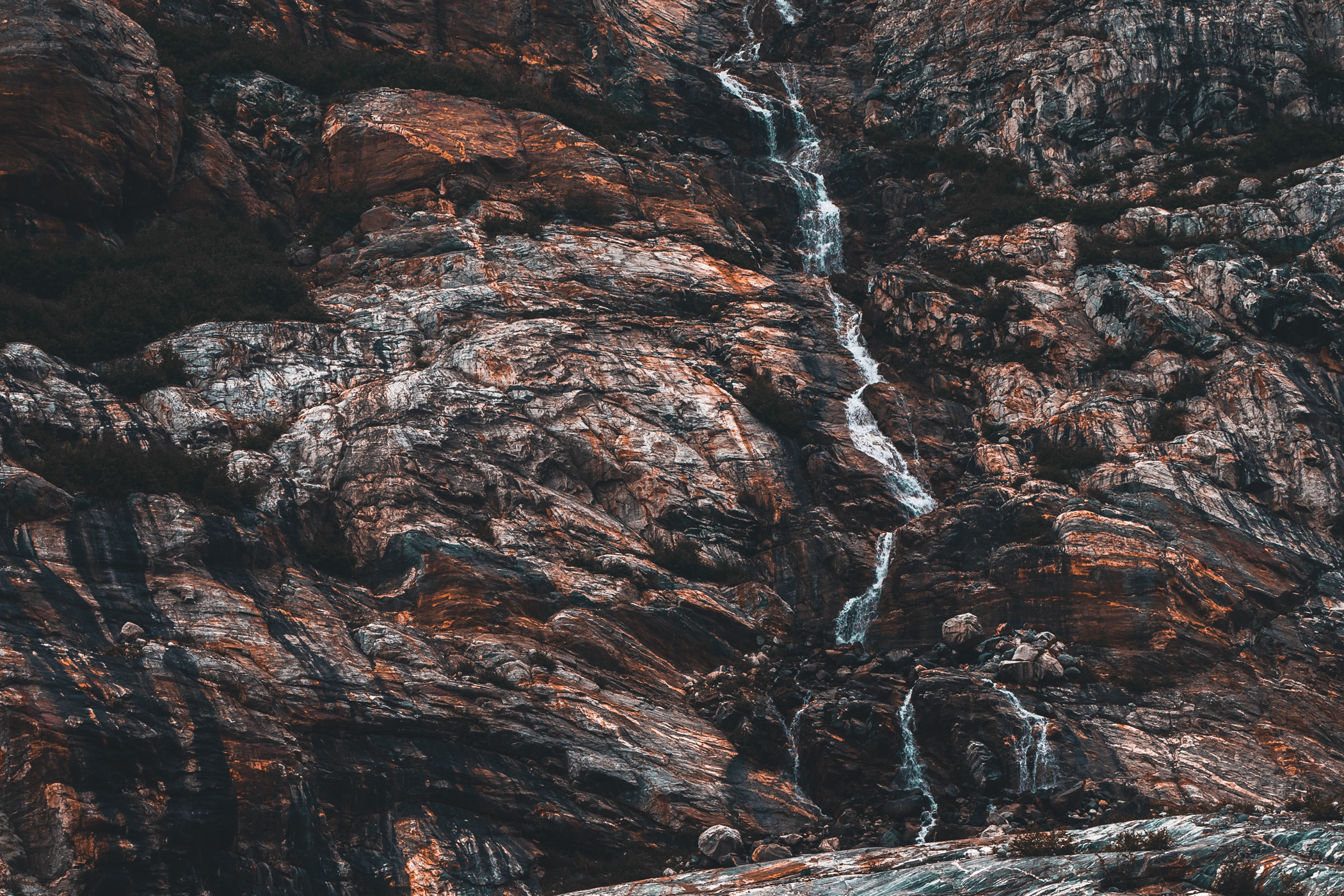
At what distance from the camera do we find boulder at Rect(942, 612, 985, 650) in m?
28.4

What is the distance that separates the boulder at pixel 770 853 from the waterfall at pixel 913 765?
11.5ft

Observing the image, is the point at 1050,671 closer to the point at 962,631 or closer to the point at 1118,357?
the point at 962,631

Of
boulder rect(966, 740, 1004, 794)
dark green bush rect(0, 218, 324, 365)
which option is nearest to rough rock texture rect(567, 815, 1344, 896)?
boulder rect(966, 740, 1004, 794)

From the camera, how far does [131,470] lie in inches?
1006

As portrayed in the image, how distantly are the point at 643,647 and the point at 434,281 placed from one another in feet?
57.2

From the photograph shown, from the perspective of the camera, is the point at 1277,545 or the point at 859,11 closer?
the point at 1277,545

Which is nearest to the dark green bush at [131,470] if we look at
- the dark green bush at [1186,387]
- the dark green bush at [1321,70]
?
the dark green bush at [1186,387]

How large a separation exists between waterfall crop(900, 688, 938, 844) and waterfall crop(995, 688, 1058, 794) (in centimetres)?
218

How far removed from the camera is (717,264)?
139ft

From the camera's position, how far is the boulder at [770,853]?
70.1 ft

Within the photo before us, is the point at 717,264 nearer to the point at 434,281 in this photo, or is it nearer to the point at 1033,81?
the point at 434,281

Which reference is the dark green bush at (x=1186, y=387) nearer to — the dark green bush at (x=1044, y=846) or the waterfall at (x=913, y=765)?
the waterfall at (x=913, y=765)

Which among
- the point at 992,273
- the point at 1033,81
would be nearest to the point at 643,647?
the point at 992,273

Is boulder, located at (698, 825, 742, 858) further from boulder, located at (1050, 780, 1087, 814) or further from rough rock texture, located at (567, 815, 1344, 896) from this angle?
boulder, located at (1050, 780, 1087, 814)
